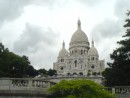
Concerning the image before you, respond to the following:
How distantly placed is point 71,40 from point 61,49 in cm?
615

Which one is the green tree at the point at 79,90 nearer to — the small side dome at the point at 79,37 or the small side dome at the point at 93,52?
the small side dome at the point at 93,52

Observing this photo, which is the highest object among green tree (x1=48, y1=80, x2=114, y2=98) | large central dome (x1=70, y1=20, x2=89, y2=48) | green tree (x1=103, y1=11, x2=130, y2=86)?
large central dome (x1=70, y1=20, x2=89, y2=48)

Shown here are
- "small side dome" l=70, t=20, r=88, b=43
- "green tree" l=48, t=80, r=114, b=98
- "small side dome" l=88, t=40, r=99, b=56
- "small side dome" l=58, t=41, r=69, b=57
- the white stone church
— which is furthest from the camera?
"small side dome" l=58, t=41, r=69, b=57

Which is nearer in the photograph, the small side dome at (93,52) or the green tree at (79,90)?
the green tree at (79,90)

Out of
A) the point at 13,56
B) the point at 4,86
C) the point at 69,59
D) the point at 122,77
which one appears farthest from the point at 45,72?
the point at 4,86

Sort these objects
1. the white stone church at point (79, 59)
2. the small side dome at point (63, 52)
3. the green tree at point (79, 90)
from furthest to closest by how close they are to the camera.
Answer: the small side dome at point (63, 52) < the white stone church at point (79, 59) < the green tree at point (79, 90)

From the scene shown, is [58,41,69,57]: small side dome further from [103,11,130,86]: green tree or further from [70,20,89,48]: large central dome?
[103,11,130,86]: green tree

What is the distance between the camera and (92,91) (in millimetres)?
17625

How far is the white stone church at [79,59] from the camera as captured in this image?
479 feet

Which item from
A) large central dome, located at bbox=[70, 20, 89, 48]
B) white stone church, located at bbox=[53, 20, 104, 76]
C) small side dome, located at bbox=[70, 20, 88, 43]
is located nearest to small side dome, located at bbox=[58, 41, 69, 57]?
white stone church, located at bbox=[53, 20, 104, 76]

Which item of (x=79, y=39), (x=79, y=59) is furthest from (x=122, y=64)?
(x=79, y=39)

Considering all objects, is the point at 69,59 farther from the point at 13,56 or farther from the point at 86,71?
the point at 13,56

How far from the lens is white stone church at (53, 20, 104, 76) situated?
479 ft

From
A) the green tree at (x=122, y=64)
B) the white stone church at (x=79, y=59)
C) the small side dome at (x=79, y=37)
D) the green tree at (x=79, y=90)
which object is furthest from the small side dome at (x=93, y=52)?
the green tree at (x=79, y=90)
